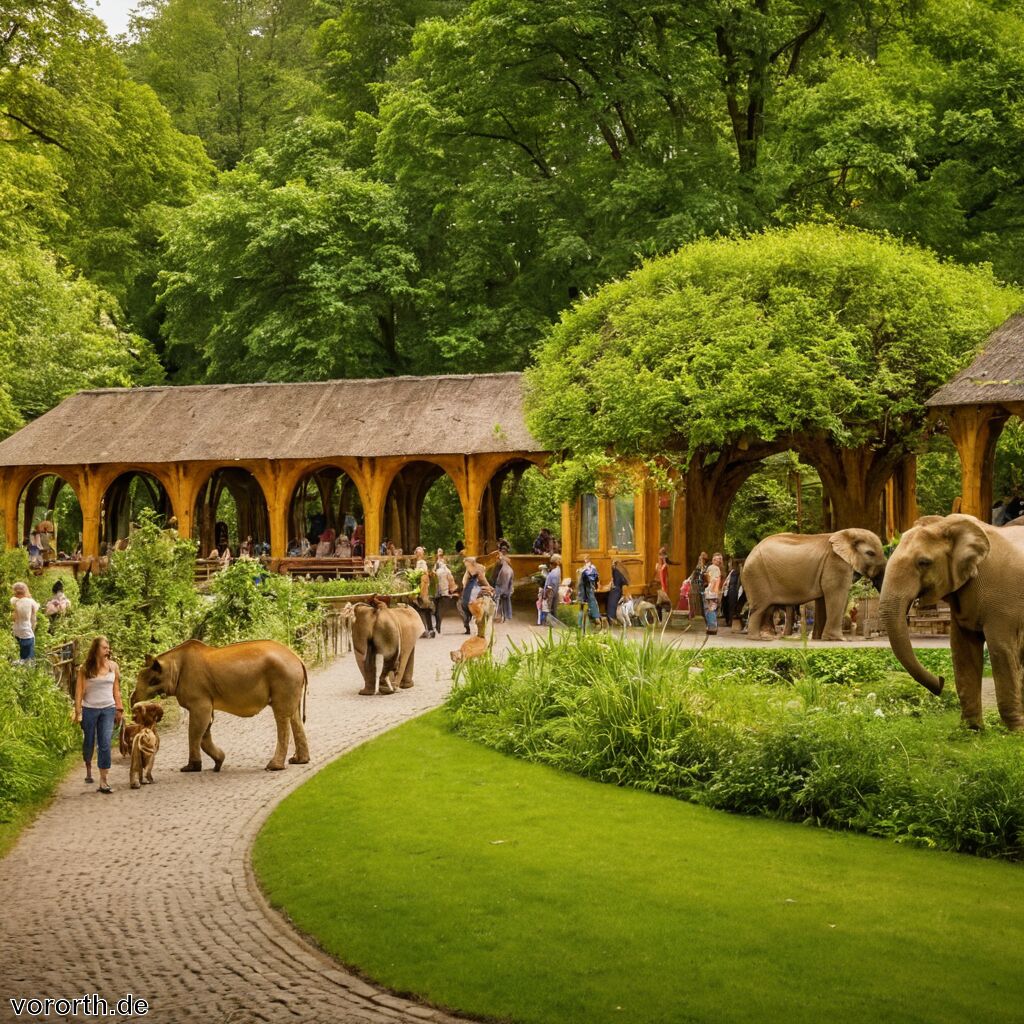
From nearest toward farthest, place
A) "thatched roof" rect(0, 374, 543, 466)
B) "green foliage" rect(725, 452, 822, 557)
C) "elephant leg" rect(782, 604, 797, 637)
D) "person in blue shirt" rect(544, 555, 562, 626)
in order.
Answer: "elephant leg" rect(782, 604, 797, 637) < "person in blue shirt" rect(544, 555, 562, 626) < "thatched roof" rect(0, 374, 543, 466) < "green foliage" rect(725, 452, 822, 557)

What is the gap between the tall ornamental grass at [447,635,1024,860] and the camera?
11531mm

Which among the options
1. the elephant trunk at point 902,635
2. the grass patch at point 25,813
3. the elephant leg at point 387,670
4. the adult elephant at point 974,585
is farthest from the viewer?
the elephant leg at point 387,670

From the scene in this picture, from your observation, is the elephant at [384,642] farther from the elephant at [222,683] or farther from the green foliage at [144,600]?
the elephant at [222,683]

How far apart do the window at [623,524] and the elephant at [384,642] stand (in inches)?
490

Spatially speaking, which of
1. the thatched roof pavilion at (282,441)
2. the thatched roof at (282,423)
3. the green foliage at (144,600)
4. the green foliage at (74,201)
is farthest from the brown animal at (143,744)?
the green foliage at (74,201)

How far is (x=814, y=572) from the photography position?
23.6 meters

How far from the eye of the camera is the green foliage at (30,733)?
13.6 metres

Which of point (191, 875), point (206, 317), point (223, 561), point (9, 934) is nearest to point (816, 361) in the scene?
point (223, 561)

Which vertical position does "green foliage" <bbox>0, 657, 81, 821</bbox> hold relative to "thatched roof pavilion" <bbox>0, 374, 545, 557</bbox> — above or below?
below

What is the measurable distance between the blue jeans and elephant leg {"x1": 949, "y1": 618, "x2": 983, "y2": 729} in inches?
340

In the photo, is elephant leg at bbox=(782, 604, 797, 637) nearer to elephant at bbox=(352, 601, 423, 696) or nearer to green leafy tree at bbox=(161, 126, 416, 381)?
elephant at bbox=(352, 601, 423, 696)

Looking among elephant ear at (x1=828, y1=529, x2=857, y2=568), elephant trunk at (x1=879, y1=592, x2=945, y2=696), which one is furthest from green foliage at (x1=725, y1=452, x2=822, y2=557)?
elephant trunk at (x1=879, y1=592, x2=945, y2=696)

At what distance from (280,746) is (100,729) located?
1.89 m

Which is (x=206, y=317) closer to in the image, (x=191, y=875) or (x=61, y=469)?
(x=61, y=469)
